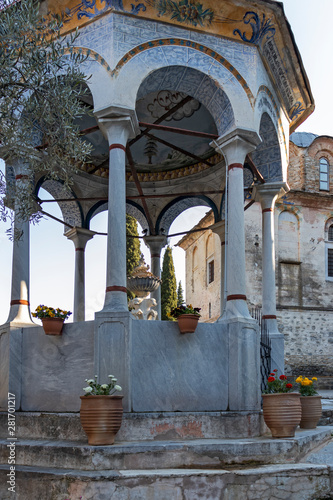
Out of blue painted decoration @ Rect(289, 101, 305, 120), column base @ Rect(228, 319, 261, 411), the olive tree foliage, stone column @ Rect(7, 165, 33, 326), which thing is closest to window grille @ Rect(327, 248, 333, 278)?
blue painted decoration @ Rect(289, 101, 305, 120)

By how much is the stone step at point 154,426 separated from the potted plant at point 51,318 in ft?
3.82

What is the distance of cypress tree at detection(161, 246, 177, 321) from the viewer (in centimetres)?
2667

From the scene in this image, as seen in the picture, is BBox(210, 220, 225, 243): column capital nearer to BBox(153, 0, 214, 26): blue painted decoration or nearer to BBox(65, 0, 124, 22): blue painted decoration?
BBox(153, 0, 214, 26): blue painted decoration

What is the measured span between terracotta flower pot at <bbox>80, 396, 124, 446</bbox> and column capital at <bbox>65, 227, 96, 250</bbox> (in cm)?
689

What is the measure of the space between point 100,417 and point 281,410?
2.38 metres

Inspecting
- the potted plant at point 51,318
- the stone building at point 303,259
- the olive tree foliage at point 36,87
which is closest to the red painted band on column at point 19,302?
the potted plant at point 51,318

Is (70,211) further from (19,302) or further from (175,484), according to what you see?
(175,484)

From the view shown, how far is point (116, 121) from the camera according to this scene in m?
8.91

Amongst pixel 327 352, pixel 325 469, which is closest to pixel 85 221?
pixel 325 469

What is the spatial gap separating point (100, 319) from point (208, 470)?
2514 millimetres

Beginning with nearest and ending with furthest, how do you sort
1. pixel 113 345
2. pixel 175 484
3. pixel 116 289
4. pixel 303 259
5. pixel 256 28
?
pixel 175 484 → pixel 113 345 → pixel 116 289 → pixel 256 28 → pixel 303 259

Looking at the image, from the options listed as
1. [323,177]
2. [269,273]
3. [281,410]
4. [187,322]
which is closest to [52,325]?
[187,322]

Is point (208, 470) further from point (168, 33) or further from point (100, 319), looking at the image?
point (168, 33)

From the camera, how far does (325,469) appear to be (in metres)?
7.09
